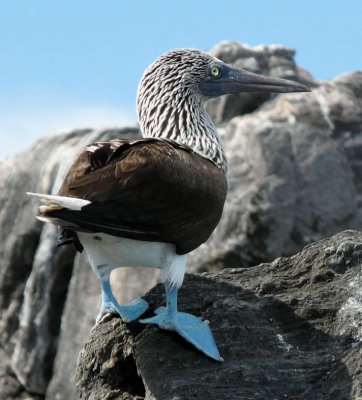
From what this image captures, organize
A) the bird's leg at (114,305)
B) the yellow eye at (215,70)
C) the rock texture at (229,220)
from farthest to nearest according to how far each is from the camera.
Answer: the rock texture at (229,220) < the yellow eye at (215,70) < the bird's leg at (114,305)

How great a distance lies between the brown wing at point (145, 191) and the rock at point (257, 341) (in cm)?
62

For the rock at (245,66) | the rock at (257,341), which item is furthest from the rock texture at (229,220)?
the rock at (257,341)

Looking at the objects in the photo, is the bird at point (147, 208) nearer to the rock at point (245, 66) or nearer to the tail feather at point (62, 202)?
the tail feather at point (62, 202)

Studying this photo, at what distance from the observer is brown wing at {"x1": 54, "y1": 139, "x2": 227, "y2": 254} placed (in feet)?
22.4

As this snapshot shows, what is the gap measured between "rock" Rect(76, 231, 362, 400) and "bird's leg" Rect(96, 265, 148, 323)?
81 millimetres

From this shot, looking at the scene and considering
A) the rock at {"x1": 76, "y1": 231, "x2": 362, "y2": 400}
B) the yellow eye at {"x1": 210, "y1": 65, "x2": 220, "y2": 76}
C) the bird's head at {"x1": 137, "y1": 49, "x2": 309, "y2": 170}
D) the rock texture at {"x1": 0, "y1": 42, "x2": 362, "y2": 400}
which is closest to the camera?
the rock at {"x1": 76, "y1": 231, "x2": 362, "y2": 400}

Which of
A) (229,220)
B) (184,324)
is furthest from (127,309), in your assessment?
(229,220)

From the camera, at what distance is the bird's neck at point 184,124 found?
8.19 metres

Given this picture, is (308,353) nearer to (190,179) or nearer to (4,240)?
(190,179)

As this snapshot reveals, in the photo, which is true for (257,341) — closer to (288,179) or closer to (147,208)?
(147,208)

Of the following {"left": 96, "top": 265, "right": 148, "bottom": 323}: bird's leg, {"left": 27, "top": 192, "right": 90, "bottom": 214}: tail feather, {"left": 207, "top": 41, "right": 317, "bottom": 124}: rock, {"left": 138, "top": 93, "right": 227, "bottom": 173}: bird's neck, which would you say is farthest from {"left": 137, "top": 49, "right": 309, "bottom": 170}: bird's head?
{"left": 207, "top": 41, "right": 317, "bottom": 124}: rock

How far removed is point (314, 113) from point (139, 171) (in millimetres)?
13713

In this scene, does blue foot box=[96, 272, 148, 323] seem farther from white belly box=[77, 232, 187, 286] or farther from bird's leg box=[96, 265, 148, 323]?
white belly box=[77, 232, 187, 286]

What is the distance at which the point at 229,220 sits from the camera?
18.8 m
